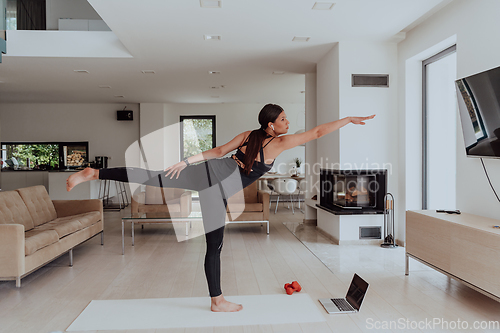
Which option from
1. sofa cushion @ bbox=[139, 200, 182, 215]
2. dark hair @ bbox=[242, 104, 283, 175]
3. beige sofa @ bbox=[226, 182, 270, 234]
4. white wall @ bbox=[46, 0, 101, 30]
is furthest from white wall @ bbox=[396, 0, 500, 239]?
white wall @ bbox=[46, 0, 101, 30]

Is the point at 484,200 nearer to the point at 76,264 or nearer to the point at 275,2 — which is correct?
the point at 275,2

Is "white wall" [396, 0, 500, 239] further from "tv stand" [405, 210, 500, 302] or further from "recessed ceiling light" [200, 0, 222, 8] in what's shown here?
"recessed ceiling light" [200, 0, 222, 8]

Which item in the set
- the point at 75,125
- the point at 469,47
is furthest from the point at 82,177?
the point at 75,125

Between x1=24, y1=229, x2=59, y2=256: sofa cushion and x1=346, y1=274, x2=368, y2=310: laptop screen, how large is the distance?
2795 mm

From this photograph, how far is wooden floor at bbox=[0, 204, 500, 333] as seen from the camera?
268 cm

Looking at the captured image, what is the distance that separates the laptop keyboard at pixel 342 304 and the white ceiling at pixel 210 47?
287cm

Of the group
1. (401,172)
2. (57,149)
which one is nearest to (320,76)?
(401,172)

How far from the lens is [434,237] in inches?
127

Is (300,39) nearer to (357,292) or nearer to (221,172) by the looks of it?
(221,172)

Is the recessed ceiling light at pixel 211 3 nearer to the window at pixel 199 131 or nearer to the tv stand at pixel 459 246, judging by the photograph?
the tv stand at pixel 459 246

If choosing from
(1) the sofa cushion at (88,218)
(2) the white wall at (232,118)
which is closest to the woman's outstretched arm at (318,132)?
(1) the sofa cushion at (88,218)

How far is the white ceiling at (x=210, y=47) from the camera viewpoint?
396 cm

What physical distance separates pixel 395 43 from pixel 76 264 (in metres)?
4.97

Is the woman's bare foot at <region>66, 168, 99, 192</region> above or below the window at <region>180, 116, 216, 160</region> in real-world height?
below
